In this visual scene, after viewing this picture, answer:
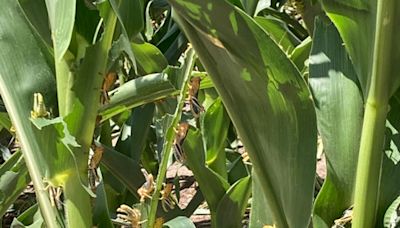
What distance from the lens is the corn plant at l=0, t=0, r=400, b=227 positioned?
22.7 inches

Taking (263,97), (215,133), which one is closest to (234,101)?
(263,97)

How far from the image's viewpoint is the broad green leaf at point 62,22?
25.4 inches

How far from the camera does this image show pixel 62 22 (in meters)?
0.66

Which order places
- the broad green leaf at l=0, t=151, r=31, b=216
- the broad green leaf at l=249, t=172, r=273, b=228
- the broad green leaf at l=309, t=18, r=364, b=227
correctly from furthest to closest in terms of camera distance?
the broad green leaf at l=0, t=151, r=31, b=216 < the broad green leaf at l=249, t=172, r=273, b=228 < the broad green leaf at l=309, t=18, r=364, b=227

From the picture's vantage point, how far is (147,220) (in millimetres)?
778

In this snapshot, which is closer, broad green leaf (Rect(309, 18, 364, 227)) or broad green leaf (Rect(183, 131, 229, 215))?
broad green leaf (Rect(309, 18, 364, 227))

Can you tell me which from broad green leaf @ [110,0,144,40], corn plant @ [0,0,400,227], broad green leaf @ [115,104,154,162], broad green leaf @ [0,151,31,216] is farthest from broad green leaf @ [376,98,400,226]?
broad green leaf @ [115,104,154,162]

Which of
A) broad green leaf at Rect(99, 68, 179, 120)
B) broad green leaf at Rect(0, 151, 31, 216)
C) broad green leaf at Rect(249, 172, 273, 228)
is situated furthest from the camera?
broad green leaf at Rect(0, 151, 31, 216)

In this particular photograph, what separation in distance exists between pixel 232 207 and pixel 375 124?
0.46m

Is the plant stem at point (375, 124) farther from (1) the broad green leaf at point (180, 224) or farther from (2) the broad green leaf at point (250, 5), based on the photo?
(1) the broad green leaf at point (180, 224)

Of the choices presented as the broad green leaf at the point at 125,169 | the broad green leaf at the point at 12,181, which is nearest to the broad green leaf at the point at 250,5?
the broad green leaf at the point at 12,181

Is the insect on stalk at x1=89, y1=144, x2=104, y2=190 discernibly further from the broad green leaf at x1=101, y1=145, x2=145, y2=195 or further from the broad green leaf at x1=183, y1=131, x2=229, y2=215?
the broad green leaf at x1=101, y1=145, x2=145, y2=195

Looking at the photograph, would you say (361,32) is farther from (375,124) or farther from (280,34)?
(280,34)

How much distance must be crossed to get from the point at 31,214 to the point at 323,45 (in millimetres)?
556
